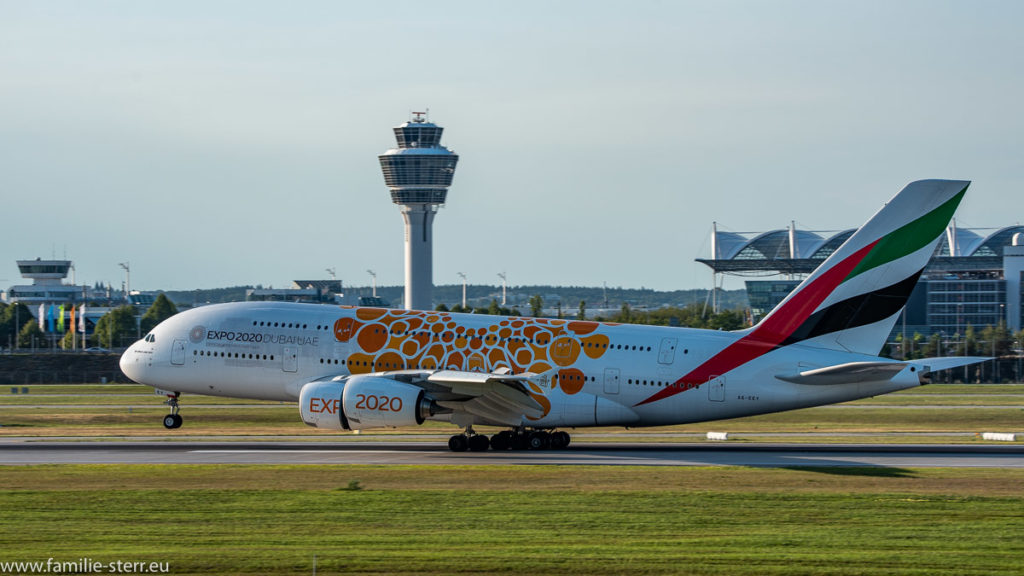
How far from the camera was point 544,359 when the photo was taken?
38156mm

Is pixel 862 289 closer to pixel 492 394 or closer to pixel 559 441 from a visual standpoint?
pixel 559 441

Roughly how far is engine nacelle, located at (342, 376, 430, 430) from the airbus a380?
0.14 feet

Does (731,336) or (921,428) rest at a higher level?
(731,336)

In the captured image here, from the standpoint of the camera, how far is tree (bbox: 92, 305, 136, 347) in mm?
147750

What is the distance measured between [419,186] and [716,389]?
489 ft

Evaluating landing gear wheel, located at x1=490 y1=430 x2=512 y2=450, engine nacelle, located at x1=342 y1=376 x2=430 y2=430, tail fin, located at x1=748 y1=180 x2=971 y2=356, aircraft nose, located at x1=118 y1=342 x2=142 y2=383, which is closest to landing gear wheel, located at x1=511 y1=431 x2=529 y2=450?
landing gear wheel, located at x1=490 y1=430 x2=512 y2=450

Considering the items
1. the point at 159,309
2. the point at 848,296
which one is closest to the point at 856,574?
the point at 848,296

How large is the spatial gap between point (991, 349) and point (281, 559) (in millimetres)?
104685

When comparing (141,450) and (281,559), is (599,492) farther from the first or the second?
(141,450)

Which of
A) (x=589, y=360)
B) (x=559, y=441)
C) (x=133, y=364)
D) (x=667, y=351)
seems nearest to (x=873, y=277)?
(x=667, y=351)

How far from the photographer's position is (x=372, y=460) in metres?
33.7

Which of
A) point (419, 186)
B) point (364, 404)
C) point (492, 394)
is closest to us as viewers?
point (364, 404)

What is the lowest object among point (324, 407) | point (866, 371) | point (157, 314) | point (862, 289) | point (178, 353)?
point (324, 407)

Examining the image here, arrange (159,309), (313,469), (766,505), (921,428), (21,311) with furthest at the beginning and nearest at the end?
(21,311)
(159,309)
(921,428)
(313,469)
(766,505)
